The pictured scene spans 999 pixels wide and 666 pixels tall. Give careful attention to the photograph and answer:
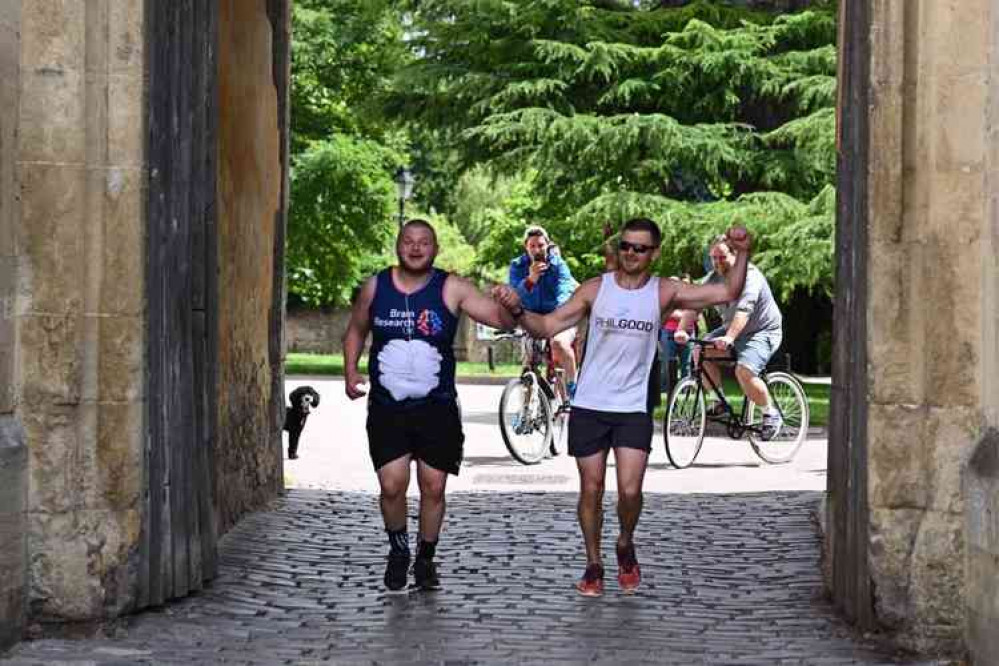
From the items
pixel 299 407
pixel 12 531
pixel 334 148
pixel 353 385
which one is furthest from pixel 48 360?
pixel 334 148

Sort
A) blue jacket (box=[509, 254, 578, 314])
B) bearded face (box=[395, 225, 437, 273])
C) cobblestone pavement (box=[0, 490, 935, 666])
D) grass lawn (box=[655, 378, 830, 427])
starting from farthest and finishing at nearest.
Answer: grass lawn (box=[655, 378, 830, 427]) → blue jacket (box=[509, 254, 578, 314]) → bearded face (box=[395, 225, 437, 273]) → cobblestone pavement (box=[0, 490, 935, 666])

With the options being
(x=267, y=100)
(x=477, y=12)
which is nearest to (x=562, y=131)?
(x=477, y=12)

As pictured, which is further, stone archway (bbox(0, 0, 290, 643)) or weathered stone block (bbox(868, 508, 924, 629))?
stone archway (bbox(0, 0, 290, 643))

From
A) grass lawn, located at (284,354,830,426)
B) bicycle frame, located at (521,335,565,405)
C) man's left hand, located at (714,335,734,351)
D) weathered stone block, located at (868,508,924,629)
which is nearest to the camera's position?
weathered stone block, located at (868,508,924,629)

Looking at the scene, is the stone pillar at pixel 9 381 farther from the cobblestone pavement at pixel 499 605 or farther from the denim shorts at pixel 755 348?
the denim shorts at pixel 755 348

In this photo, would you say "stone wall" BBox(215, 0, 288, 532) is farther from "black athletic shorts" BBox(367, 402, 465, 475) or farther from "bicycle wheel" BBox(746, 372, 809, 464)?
"bicycle wheel" BBox(746, 372, 809, 464)

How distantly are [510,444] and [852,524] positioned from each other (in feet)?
24.7

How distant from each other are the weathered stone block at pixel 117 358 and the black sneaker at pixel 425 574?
1.56 meters

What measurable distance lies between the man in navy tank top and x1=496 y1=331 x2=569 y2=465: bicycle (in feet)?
20.8

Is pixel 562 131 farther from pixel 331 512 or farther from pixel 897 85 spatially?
pixel 897 85

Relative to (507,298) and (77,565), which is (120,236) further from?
(507,298)

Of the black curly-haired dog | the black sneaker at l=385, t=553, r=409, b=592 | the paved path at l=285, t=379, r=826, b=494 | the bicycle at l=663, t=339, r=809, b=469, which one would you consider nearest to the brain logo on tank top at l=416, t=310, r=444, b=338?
the black sneaker at l=385, t=553, r=409, b=592

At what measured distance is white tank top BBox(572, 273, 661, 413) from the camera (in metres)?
Result: 9.05

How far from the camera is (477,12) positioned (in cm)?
2748
